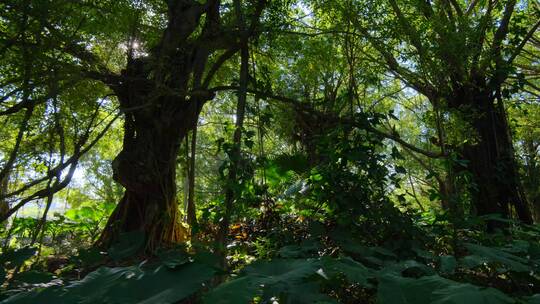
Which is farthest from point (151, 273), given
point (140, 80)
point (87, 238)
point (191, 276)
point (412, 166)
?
point (412, 166)

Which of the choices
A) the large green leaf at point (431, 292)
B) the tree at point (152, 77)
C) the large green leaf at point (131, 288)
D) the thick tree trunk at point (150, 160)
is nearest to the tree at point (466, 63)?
the tree at point (152, 77)

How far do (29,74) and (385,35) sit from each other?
9.35 feet

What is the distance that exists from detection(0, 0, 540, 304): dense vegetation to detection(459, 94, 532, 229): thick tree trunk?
0.02 meters

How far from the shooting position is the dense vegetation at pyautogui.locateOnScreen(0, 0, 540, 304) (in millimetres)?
1442

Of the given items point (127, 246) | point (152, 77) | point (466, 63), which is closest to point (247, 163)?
point (127, 246)

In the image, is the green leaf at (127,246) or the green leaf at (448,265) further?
the green leaf at (127,246)

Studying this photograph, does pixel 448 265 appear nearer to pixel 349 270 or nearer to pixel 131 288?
pixel 349 270

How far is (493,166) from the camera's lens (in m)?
5.31

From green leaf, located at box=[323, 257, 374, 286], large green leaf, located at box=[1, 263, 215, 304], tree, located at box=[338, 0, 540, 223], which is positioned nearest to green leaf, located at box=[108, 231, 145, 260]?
large green leaf, located at box=[1, 263, 215, 304]

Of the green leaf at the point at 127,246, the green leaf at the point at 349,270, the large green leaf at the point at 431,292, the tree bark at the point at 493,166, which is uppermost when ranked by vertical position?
the tree bark at the point at 493,166

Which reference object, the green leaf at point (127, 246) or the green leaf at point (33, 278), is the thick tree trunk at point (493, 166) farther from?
the green leaf at point (33, 278)

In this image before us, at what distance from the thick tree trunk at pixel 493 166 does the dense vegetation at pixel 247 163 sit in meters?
0.02

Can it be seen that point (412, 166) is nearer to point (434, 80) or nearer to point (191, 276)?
point (434, 80)

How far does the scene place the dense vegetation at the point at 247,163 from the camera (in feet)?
4.73
